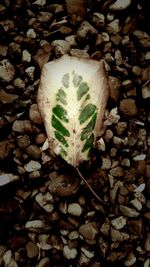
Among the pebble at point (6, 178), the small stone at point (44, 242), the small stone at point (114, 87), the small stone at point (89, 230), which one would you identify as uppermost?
the small stone at point (114, 87)

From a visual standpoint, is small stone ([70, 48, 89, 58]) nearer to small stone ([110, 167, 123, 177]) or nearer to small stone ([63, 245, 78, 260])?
small stone ([110, 167, 123, 177])

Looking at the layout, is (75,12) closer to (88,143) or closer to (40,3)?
(40,3)

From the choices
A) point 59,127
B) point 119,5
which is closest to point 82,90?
point 59,127

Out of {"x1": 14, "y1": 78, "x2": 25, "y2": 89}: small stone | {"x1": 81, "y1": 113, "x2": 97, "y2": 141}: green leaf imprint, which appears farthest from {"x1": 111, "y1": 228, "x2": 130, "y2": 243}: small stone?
{"x1": 14, "y1": 78, "x2": 25, "y2": 89}: small stone

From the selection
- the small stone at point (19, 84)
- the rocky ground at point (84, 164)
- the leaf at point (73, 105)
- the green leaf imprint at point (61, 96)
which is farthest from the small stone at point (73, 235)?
the small stone at point (19, 84)

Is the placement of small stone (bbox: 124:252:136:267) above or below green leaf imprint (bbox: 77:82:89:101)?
below

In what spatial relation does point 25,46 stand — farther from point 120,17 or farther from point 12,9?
point 120,17

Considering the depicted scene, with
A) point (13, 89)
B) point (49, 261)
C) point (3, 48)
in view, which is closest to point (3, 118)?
point (13, 89)

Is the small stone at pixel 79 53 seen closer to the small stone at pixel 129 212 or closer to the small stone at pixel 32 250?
the small stone at pixel 129 212
